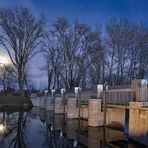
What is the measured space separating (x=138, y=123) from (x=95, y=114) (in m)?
6.38

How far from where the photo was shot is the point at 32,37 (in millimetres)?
45875

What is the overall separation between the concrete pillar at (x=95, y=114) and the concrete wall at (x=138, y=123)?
18.1ft

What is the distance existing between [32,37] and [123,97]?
2758cm

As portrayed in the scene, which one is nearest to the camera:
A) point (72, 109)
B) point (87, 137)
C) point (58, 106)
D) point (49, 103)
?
point (87, 137)

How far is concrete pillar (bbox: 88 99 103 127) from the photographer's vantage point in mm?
21719

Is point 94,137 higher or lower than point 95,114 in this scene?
lower

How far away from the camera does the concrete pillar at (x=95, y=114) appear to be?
2172cm

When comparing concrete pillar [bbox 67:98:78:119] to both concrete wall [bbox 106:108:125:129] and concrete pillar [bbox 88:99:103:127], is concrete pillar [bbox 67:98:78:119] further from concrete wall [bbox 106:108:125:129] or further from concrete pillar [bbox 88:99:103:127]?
concrete wall [bbox 106:108:125:129]

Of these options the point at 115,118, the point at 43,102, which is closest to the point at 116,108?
the point at 115,118

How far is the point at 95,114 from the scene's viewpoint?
2169 cm

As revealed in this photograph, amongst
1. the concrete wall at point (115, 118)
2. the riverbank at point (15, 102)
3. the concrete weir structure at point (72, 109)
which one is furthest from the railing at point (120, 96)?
the riverbank at point (15, 102)

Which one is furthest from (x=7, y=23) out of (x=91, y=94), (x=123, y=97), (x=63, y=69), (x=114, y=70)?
(x=123, y=97)

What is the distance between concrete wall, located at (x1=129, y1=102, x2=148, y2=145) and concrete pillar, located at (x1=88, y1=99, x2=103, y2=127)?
552 centimetres

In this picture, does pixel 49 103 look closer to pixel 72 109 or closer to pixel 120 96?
pixel 72 109
